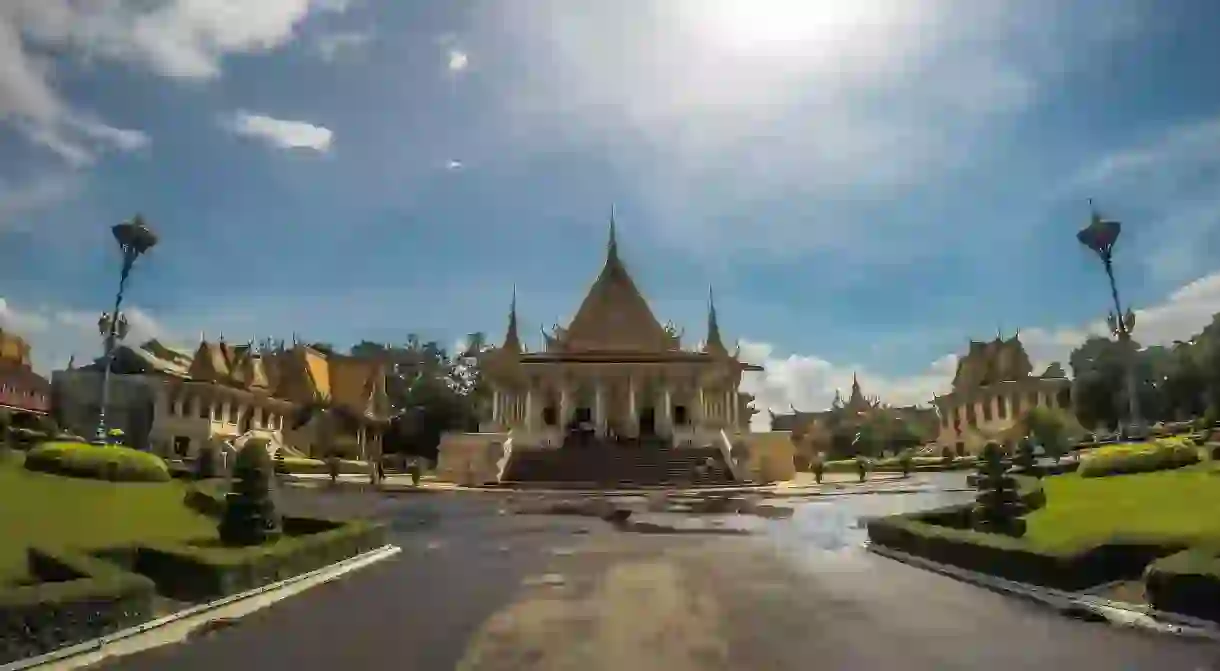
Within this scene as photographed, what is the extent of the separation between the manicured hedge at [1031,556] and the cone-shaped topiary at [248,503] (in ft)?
38.8

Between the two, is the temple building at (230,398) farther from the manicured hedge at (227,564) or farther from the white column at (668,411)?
the manicured hedge at (227,564)

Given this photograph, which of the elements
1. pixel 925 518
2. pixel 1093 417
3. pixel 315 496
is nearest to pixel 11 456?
pixel 315 496

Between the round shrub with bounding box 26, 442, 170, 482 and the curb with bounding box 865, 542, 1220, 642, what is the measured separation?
22022mm

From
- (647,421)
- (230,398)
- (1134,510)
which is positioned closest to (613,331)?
(647,421)

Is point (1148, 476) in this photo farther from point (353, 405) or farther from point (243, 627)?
point (353, 405)

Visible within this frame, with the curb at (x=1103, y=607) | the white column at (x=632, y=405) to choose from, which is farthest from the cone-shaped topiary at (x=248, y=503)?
the white column at (x=632, y=405)

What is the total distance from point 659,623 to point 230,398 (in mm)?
57000

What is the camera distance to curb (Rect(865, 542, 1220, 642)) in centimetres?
799

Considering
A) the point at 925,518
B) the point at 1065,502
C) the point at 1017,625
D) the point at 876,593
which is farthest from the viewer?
the point at 1065,502

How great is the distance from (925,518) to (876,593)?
22.2ft

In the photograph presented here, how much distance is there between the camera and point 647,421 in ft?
181

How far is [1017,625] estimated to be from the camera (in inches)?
341

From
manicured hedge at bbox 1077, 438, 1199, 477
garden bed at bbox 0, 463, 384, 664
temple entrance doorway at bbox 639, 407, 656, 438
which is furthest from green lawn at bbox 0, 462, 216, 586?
temple entrance doorway at bbox 639, 407, 656, 438

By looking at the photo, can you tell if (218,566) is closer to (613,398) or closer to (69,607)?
(69,607)
